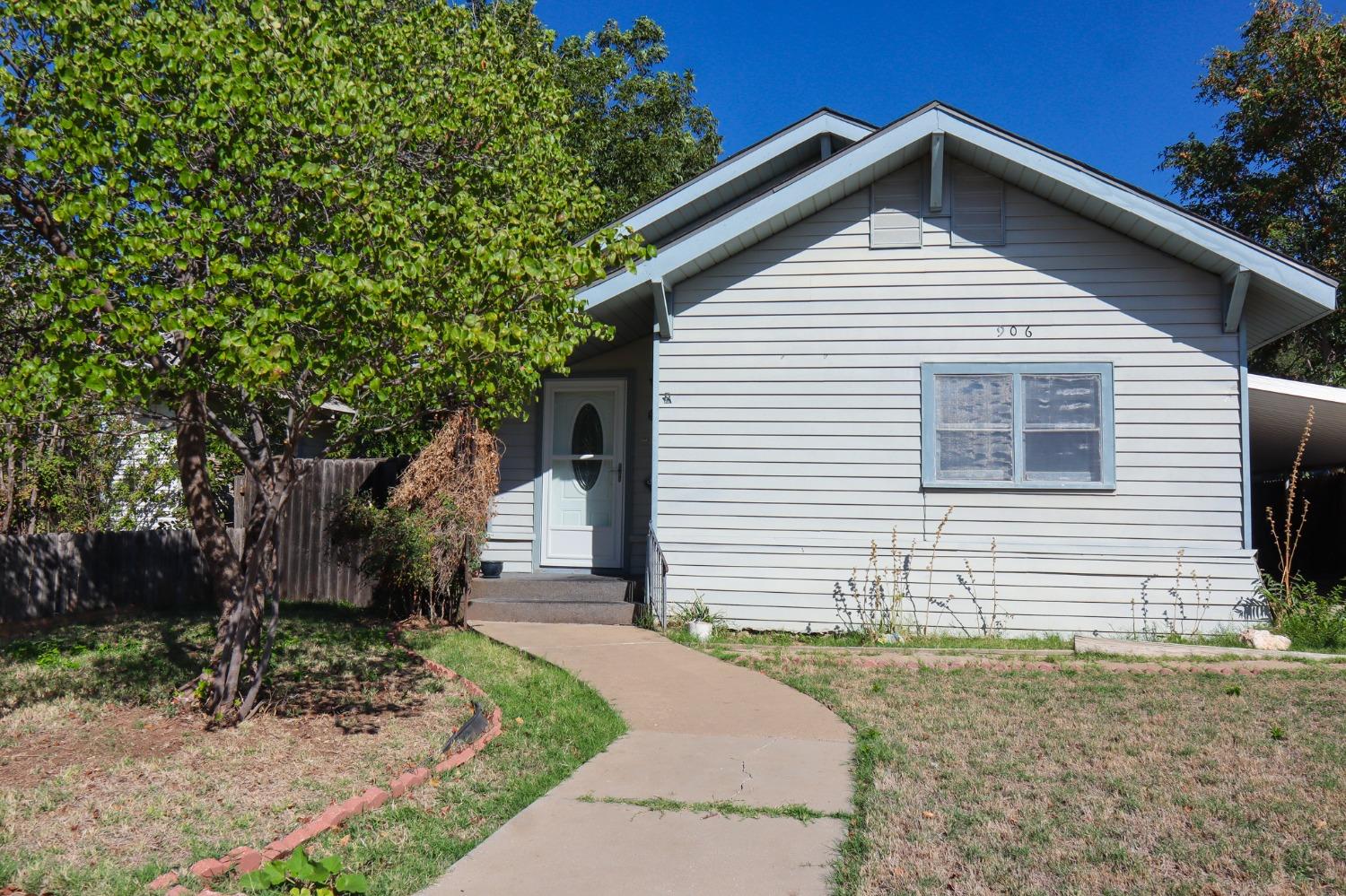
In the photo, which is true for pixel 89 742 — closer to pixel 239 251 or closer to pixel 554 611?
pixel 239 251

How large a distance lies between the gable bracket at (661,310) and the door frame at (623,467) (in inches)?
58.9

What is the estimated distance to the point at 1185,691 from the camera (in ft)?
23.7

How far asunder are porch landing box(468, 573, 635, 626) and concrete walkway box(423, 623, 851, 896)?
2.36 metres

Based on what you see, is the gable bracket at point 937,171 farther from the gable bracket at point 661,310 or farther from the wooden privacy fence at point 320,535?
the wooden privacy fence at point 320,535

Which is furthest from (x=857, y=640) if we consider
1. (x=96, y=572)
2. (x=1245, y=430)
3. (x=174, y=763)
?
(x=96, y=572)

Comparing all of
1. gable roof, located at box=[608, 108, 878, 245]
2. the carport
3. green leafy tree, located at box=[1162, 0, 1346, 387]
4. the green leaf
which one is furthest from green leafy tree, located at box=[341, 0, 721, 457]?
the green leaf

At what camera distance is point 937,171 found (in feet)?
32.4

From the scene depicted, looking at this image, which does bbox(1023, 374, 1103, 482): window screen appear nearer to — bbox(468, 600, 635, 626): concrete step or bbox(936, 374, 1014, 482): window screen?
bbox(936, 374, 1014, 482): window screen

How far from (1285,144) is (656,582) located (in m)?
16.0

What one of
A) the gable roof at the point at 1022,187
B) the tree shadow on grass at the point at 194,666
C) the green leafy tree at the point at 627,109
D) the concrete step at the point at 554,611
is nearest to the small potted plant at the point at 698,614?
the concrete step at the point at 554,611

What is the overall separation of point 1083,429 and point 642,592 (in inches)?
196

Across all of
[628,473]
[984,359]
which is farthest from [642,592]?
[984,359]

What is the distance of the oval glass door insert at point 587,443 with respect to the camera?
11844mm

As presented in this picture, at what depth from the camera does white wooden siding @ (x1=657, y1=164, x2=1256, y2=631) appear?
952 cm
